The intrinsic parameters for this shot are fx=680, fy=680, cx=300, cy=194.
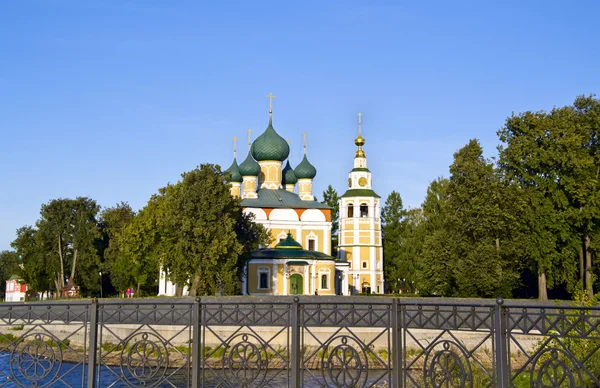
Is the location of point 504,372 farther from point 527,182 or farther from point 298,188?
point 298,188

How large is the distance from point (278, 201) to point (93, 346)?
5187cm

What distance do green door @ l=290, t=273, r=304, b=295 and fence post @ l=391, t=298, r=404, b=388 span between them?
139 feet

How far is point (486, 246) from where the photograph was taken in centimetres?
3419

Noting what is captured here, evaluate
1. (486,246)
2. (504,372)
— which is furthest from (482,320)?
(486,246)

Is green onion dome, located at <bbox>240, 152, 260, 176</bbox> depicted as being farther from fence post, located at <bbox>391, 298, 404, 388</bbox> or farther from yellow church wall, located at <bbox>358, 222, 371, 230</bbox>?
fence post, located at <bbox>391, 298, 404, 388</bbox>

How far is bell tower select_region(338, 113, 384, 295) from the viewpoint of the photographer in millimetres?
61688

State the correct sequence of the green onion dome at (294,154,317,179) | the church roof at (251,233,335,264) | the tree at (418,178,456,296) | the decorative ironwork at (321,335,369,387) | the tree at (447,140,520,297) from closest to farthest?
the decorative ironwork at (321,335,369,387)
the tree at (447,140,520,297)
the tree at (418,178,456,296)
the church roof at (251,233,335,264)
the green onion dome at (294,154,317,179)

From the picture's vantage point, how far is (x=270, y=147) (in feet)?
209

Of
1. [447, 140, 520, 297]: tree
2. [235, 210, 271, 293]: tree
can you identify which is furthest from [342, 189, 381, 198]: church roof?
[447, 140, 520, 297]: tree

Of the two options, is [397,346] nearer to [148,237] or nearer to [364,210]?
[148,237]

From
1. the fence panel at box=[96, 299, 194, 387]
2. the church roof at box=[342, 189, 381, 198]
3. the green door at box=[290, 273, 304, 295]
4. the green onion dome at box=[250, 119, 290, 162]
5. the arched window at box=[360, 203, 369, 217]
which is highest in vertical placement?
the green onion dome at box=[250, 119, 290, 162]

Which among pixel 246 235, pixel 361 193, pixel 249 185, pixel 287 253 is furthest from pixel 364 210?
pixel 246 235

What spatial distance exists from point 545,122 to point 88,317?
31.6 meters

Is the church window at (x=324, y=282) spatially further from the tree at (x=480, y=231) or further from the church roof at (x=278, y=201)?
the tree at (x=480, y=231)
